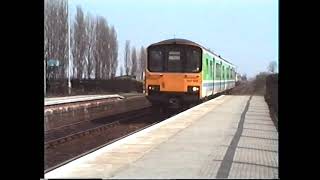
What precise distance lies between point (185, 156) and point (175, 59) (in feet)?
52.0

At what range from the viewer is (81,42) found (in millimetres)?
47844

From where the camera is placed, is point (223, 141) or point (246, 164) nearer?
point (246, 164)

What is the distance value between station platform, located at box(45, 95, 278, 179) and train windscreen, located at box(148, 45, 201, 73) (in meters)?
9.49

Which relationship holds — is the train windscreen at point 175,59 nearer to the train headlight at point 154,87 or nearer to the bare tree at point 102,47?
the train headlight at point 154,87

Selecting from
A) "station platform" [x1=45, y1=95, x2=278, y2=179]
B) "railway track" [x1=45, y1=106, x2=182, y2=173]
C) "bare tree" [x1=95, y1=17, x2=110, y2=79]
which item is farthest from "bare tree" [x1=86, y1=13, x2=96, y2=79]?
"station platform" [x1=45, y1=95, x2=278, y2=179]

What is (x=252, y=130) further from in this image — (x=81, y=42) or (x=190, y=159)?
(x=81, y=42)

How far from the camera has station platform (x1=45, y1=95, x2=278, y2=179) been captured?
887 cm

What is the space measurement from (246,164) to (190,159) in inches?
43.2

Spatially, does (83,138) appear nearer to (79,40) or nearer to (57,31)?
(57,31)

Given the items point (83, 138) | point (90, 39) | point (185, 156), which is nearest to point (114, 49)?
point (90, 39)

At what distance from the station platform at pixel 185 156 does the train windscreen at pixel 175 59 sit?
31.1 ft
